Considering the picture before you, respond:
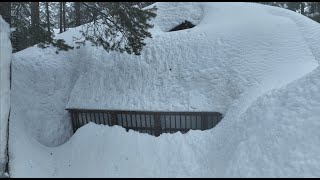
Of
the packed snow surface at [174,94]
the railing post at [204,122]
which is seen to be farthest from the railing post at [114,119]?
the railing post at [204,122]

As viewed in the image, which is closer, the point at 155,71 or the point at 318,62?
the point at 318,62

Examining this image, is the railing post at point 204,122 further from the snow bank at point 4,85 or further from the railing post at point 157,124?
the snow bank at point 4,85

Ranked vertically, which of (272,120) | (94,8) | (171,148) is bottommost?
(171,148)

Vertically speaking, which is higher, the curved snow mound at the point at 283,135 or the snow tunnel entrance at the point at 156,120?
the curved snow mound at the point at 283,135

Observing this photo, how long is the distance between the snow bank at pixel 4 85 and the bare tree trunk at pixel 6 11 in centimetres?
47

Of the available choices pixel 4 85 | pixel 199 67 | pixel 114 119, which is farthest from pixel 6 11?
pixel 199 67

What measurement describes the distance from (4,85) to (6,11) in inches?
104

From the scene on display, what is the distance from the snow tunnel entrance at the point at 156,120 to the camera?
12.2 m

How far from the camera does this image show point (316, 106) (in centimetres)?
817

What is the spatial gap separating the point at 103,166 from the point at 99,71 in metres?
4.60

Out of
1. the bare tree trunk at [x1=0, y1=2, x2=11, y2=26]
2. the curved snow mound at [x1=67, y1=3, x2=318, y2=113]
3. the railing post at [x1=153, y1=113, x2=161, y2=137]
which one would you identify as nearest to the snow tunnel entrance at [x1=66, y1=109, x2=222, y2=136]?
the railing post at [x1=153, y1=113, x2=161, y2=137]

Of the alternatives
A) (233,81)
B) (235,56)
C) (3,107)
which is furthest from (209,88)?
(3,107)

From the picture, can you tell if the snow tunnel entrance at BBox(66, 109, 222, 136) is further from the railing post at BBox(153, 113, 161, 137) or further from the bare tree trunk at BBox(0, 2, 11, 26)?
the bare tree trunk at BBox(0, 2, 11, 26)

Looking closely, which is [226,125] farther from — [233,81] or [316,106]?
[316,106]
